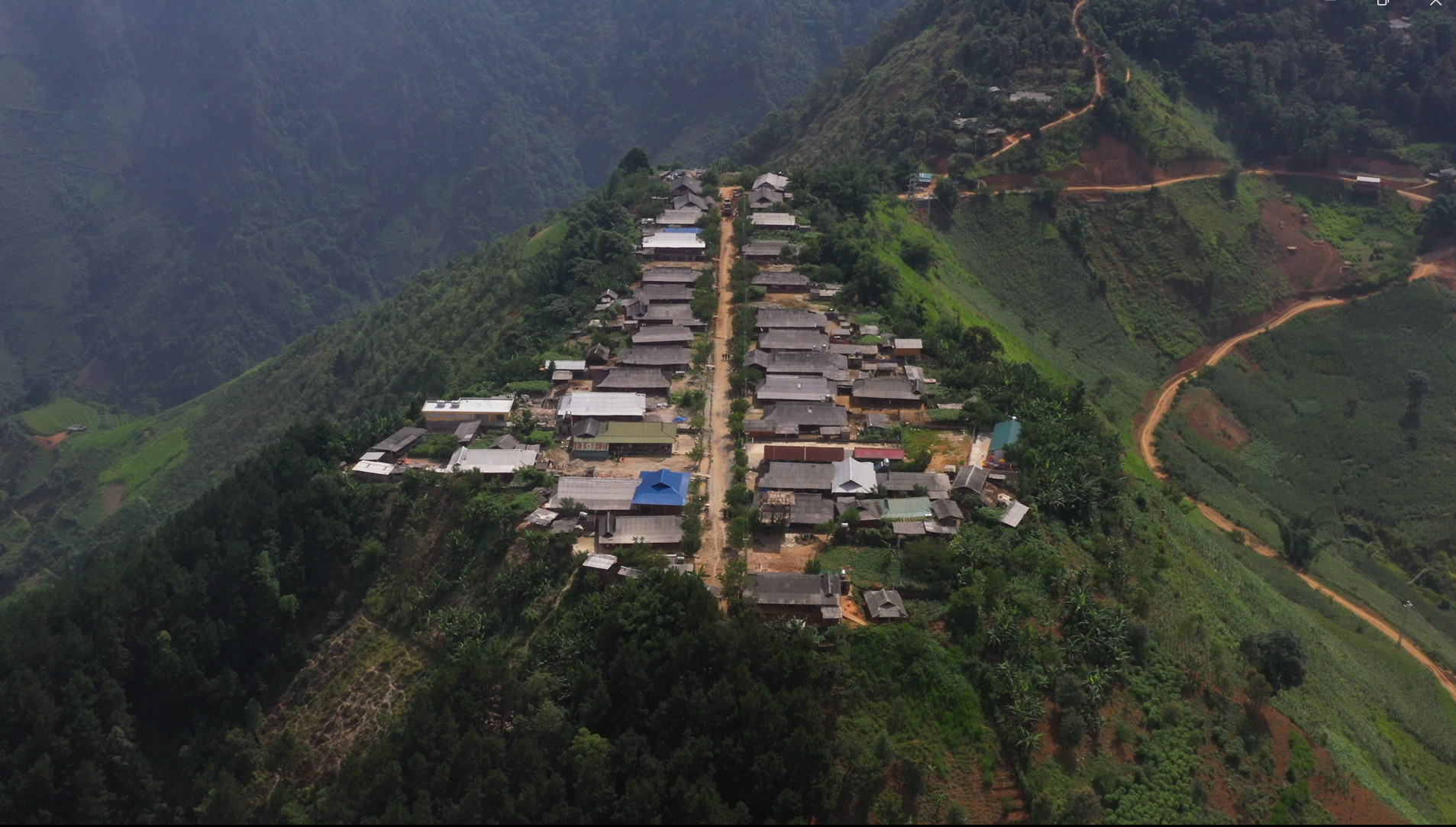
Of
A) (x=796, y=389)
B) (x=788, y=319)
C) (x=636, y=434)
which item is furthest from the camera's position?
(x=788, y=319)

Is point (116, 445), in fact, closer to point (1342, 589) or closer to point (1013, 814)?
point (1013, 814)

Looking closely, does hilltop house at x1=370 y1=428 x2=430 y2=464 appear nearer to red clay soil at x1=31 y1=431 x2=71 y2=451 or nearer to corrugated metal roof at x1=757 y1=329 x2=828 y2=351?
corrugated metal roof at x1=757 y1=329 x2=828 y2=351

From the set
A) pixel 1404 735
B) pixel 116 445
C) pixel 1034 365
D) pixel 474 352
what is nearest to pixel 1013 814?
pixel 1404 735

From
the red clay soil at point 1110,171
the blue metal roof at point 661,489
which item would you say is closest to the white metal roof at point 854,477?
the blue metal roof at point 661,489

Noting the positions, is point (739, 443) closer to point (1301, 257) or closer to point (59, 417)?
point (1301, 257)

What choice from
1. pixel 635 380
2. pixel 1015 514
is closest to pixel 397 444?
pixel 635 380

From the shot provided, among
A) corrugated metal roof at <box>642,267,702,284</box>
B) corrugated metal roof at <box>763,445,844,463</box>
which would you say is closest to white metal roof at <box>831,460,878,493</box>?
corrugated metal roof at <box>763,445,844,463</box>
